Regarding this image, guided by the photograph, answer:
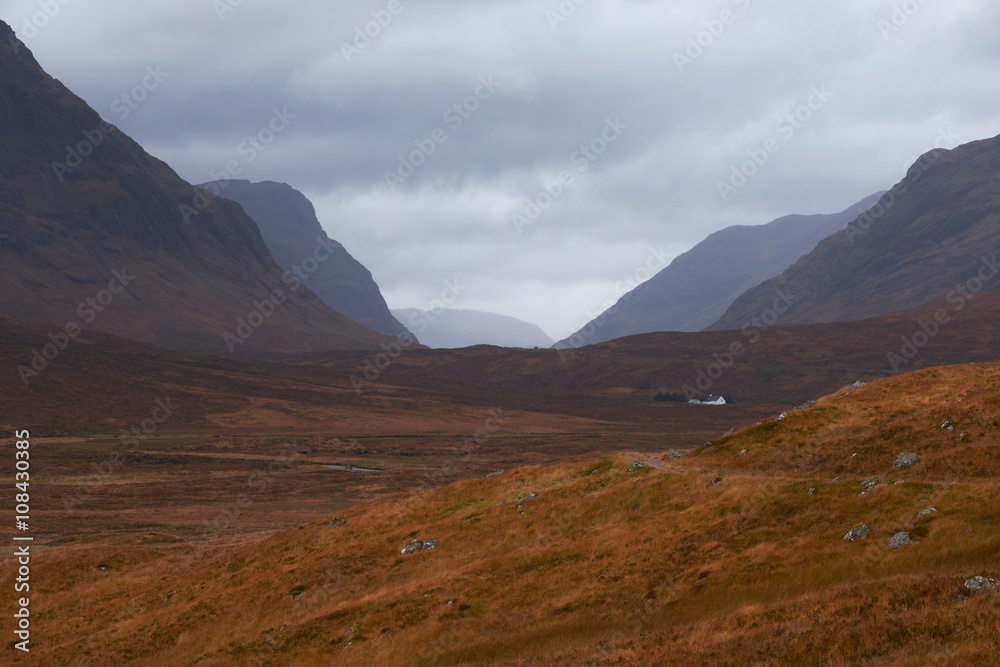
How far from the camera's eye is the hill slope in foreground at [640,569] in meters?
19.9

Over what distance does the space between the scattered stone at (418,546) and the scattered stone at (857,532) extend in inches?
775

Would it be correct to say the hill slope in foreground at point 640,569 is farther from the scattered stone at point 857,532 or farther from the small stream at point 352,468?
the small stream at point 352,468

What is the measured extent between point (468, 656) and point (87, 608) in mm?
26085

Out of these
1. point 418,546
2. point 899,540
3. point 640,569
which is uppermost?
point 418,546

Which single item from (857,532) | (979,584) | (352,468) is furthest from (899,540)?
(352,468)

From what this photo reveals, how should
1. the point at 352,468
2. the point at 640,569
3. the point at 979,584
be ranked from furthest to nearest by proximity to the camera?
1. the point at 352,468
2. the point at 640,569
3. the point at 979,584

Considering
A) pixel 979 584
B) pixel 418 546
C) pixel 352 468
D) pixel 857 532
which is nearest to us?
pixel 979 584

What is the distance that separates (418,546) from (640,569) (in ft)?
45.1

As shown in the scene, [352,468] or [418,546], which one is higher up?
[352,468]

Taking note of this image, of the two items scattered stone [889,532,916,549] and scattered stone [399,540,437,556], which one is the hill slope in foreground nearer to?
scattered stone [889,532,916,549]

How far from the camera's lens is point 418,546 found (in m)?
38.5

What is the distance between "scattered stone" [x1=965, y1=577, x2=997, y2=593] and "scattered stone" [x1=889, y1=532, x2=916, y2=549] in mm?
4614

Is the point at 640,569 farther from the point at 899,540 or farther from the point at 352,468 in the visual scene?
the point at 352,468

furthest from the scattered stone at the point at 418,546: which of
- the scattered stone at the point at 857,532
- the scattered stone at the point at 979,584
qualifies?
the scattered stone at the point at 979,584
